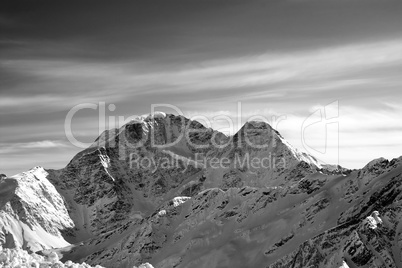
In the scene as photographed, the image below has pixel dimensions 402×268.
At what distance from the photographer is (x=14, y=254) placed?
4247 inches

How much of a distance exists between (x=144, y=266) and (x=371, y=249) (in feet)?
355

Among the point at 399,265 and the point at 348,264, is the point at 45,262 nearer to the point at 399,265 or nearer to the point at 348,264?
the point at 348,264

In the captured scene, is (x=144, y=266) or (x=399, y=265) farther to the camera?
(x=399, y=265)

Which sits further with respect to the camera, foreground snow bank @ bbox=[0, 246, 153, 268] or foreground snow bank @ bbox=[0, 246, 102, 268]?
foreground snow bank @ bbox=[0, 246, 102, 268]

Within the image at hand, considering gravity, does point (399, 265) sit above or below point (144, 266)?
below

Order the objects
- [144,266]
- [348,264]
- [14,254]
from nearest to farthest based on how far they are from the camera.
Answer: [14,254]
[144,266]
[348,264]

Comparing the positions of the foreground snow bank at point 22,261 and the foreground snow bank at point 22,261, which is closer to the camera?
the foreground snow bank at point 22,261

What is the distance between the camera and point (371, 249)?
199625 mm

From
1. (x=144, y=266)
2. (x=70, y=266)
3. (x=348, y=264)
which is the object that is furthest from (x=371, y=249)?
(x=70, y=266)

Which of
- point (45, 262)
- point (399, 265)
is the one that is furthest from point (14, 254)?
point (399, 265)

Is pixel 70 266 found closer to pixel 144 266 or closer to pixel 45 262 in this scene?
pixel 45 262

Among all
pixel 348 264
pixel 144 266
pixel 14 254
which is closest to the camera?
pixel 14 254

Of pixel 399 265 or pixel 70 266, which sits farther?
pixel 399 265

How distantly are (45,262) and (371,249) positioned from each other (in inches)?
4932
